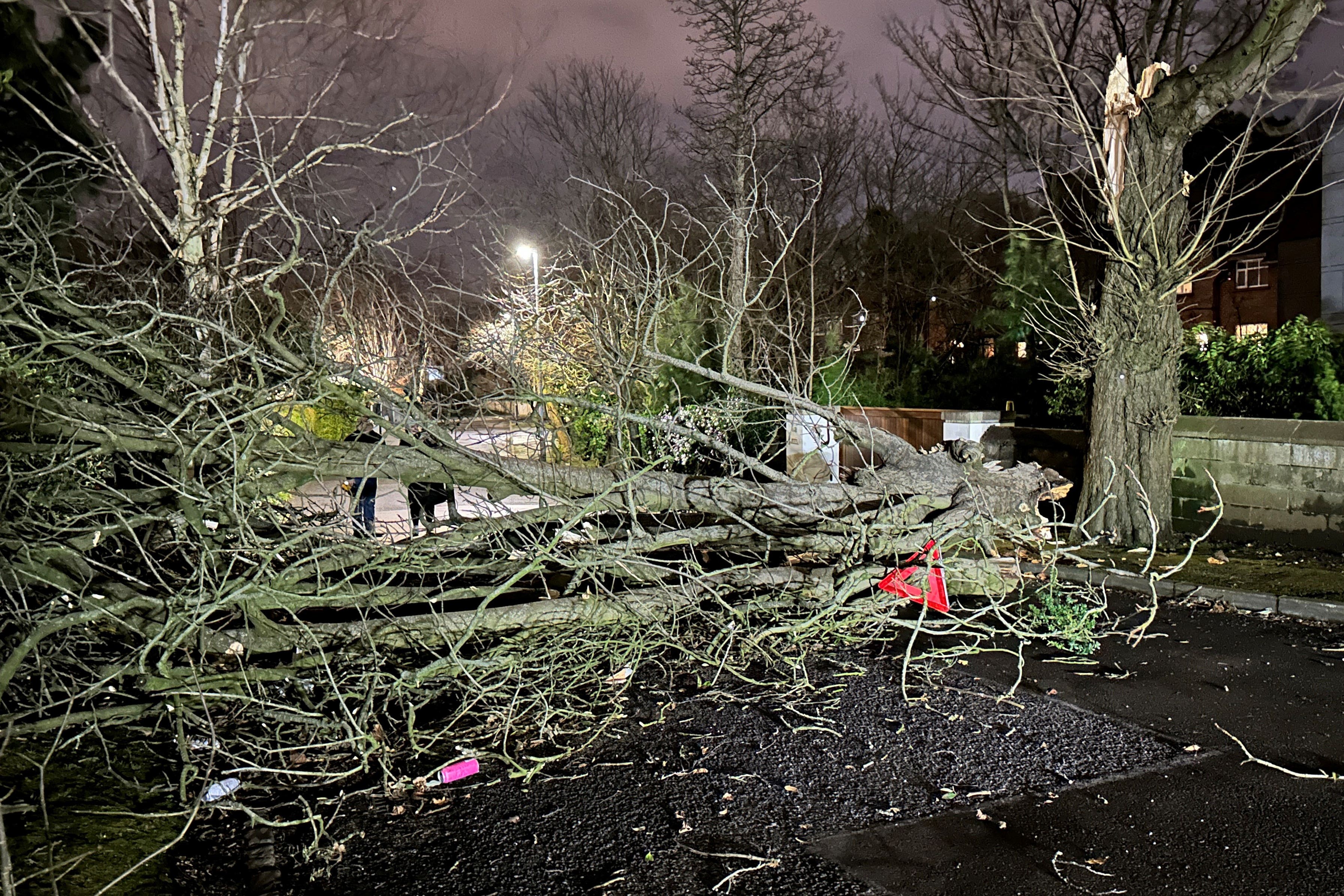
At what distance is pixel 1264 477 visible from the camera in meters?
8.88

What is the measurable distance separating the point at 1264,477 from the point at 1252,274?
25.1m

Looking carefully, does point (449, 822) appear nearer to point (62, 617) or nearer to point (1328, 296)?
point (62, 617)

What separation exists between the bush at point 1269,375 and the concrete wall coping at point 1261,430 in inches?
14.2

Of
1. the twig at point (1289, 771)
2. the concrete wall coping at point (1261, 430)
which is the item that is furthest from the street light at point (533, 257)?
the twig at point (1289, 771)

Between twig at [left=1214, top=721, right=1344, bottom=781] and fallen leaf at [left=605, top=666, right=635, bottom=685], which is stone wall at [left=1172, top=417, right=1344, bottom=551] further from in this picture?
fallen leaf at [left=605, top=666, right=635, bottom=685]

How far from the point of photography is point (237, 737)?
4289 mm

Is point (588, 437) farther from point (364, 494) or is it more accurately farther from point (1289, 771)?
point (1289, 771)

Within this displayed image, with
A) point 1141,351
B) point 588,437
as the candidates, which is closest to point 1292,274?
point 1141,351

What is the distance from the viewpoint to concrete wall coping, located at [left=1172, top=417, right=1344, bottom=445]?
8.38 metres

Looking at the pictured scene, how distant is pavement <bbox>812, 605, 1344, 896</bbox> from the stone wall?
4.09m

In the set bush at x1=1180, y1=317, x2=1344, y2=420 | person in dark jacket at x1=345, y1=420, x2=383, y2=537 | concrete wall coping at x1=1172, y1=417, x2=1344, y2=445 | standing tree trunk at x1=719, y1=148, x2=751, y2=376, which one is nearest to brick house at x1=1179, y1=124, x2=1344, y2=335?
bush at x1=1180, y1=317, x2=1344, y2=420

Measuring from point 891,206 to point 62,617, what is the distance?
27.7 metres

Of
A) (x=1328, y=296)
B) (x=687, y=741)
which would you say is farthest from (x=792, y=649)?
(x=1328, y=296)

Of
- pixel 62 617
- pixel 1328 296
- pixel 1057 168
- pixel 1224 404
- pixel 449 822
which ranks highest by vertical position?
pixel 1057 168
